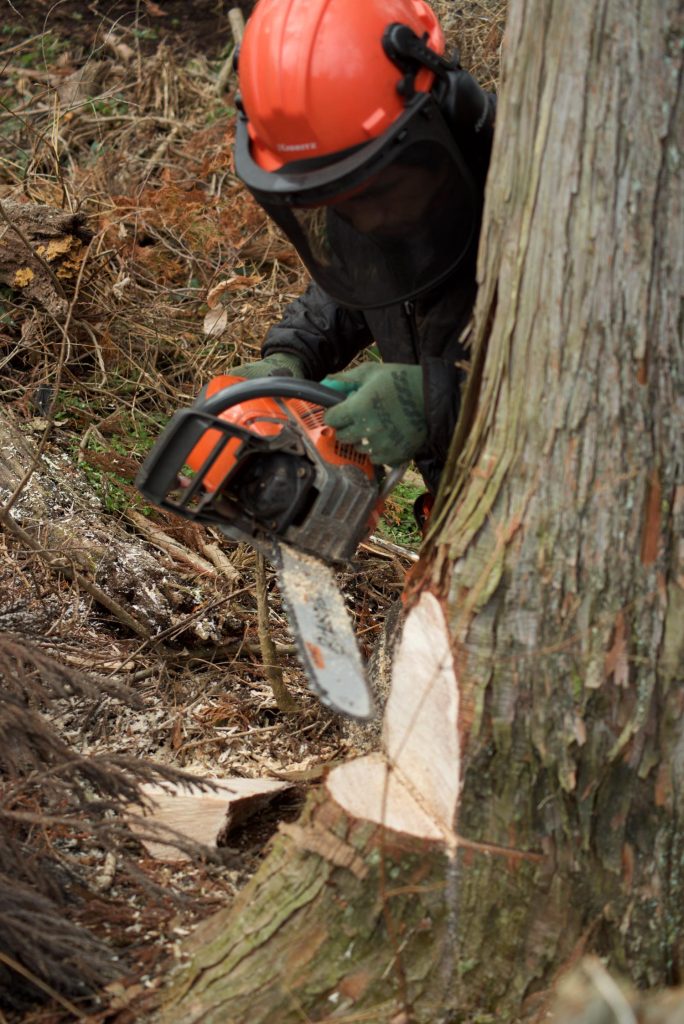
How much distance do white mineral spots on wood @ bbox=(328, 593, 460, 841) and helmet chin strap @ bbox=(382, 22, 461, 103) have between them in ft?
3.42

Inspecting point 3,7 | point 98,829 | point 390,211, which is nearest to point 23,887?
point 98,829

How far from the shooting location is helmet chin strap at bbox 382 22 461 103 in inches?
81.2

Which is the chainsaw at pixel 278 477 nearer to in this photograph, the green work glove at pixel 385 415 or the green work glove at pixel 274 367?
the green work glove at pixel 385 415

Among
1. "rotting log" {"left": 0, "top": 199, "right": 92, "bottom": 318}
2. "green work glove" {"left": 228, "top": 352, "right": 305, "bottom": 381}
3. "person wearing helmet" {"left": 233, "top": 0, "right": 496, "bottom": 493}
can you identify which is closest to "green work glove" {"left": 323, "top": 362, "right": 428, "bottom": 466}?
"person wearing helmet" {"left": 233, "top": 0, "right": 496, "bottom": 493}

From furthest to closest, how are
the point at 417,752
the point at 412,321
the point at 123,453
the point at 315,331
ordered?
1. the point at 123,453
2. the point at 315,331
3. the point at 412,321
4. the point at 417,752

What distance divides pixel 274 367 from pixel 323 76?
0.88 meters

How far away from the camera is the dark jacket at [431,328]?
223 centimetres

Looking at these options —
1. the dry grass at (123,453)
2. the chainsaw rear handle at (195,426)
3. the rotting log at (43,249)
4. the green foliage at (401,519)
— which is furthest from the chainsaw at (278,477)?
the rotting log at (43,249)

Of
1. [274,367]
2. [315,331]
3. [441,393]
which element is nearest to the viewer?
[441,393]

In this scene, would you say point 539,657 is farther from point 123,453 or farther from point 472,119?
point 123,453

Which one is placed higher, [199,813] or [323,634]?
[323,634]

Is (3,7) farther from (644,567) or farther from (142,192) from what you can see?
(644,567)

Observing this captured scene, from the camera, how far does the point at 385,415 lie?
231 centimetres

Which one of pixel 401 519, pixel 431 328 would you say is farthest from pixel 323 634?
pixel 401 519
